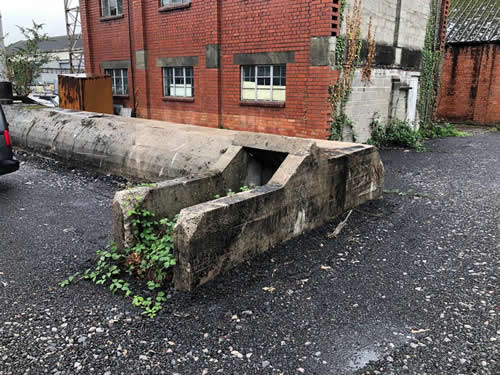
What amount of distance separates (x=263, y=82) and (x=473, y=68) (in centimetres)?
1283

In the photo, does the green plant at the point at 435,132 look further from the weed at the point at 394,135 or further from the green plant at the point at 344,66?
the green plant at the point at 344,66

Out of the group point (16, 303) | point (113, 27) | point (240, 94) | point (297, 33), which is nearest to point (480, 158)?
point (297, 33)

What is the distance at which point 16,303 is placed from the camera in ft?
12.7

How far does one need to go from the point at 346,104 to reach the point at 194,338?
861 cm

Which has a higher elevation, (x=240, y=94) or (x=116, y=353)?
(x=240, y=94)

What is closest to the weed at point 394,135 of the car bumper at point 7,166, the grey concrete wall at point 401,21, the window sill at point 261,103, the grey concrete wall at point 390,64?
the grey concrete wall at point 390,64

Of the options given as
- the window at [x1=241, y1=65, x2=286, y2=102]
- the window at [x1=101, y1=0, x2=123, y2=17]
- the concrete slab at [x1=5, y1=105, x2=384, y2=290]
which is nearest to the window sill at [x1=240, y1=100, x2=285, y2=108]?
the window at [x1=241, y1=65, x2=286, y2=102]

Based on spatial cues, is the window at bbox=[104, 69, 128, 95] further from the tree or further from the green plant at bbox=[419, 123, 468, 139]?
the green plant at bbox=[419, 123, 468, 139]

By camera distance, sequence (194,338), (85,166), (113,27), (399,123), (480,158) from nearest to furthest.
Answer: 1. (194,338)
2. (85,166)
3. (480,158)
4. (399,123)
5. (113,27)

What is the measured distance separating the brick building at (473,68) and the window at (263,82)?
41.3 ft

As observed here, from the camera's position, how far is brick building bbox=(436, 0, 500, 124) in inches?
724

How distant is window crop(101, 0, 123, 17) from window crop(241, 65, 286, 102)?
7.19m

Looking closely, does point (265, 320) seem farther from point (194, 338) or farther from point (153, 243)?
point (153, 243)

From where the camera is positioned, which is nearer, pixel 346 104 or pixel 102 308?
pixel 102 308
